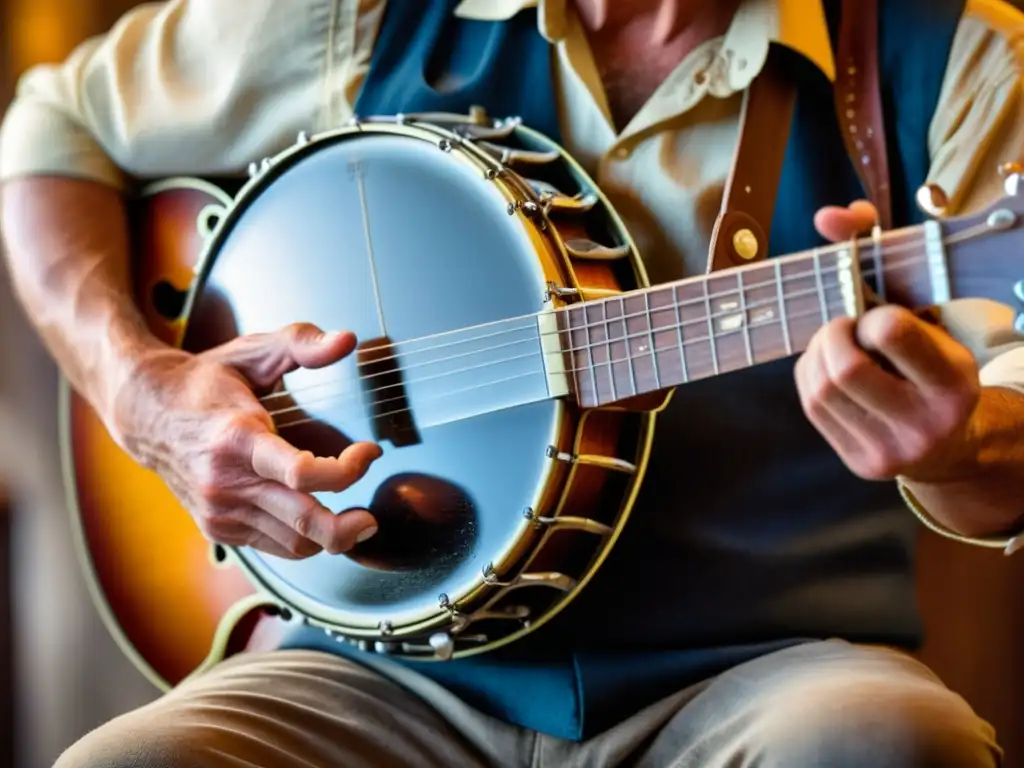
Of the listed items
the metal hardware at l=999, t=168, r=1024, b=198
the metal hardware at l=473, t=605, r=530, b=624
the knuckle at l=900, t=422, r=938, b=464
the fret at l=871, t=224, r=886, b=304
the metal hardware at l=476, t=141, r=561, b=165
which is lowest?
the metal hardware at l=473, t=605, r=530, b=624

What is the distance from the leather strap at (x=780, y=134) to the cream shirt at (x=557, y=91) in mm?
29

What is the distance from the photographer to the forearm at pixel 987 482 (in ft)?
2.25

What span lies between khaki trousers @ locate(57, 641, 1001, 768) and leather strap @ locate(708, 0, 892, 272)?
1.05 ft

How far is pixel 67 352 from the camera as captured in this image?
3.59 ft

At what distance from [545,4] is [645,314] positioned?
35 cm

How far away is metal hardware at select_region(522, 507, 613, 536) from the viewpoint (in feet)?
2.59

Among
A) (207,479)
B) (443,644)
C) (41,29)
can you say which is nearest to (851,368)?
(443,644)

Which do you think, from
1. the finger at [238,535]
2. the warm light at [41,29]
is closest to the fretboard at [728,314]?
the finger at [238,535]

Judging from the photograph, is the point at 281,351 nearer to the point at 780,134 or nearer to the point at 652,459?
Result: the point at 652,459

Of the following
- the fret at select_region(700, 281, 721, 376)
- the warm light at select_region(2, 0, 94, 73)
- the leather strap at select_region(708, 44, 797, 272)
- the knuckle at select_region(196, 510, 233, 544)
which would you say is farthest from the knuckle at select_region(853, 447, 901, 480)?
the warm light at select_region(2, 0, 94, 73)

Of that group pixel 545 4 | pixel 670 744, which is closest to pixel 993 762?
pixel 670 744

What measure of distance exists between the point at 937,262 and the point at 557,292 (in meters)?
0.27

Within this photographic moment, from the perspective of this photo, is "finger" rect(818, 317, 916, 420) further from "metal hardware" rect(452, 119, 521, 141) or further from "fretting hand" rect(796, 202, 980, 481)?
"metal hardware" rect(452, 119, 521, 141)

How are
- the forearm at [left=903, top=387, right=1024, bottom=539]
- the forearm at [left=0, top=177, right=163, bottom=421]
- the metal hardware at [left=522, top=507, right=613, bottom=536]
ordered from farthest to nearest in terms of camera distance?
the forearm at [left=0, top=177, right=163, bottom=421] < the metal hardware at [left=522, top=507, right=613, bottom=536] < the forearm at [left=903, top=387, right=1024, bottom=539]
